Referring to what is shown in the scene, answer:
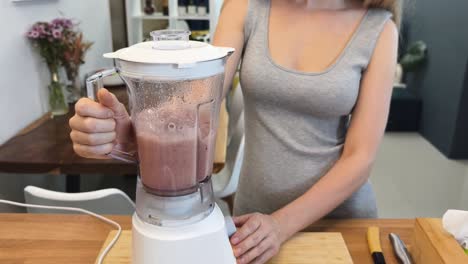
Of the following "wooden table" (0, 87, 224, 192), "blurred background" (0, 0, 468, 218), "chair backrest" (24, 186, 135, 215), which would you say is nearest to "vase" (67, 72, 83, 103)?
"blurred background" (0, 0, 468, 218)

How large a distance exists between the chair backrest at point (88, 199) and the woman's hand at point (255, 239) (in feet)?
1.83

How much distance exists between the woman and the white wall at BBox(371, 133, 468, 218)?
1.79 m

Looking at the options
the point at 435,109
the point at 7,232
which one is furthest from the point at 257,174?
the point at 435,109

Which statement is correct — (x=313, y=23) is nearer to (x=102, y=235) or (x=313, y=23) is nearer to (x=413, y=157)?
(x=102, y=235)

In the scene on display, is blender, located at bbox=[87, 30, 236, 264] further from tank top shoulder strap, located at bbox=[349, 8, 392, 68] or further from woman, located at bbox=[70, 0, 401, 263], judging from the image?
tank top shoulder strap, located at bbox=[349, 8, 392, 68]

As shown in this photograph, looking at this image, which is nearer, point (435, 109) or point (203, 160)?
point (203, 160)

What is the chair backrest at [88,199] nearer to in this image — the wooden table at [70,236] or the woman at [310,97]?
the wooden table at [70,236]

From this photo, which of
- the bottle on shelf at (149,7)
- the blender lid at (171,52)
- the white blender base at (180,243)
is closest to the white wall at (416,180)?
the bottle on shelf at (149,7)

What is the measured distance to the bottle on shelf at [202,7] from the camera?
9.96 ft

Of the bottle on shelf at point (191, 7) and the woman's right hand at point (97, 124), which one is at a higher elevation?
the bottle on shelf at point (191, 7)

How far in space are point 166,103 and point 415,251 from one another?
52cm

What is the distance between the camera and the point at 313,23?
100cm

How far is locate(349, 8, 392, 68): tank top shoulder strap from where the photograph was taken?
3.00 feet

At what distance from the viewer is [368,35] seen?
92 centimetres
